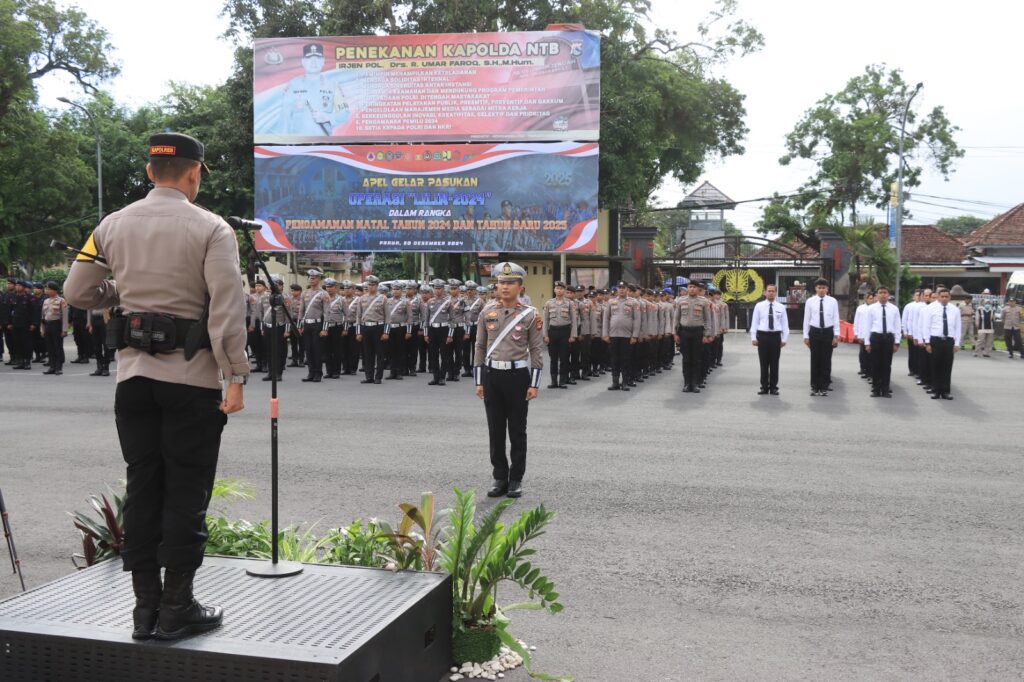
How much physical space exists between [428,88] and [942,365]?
13.5 metres

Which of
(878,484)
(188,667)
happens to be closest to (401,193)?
(878,484)

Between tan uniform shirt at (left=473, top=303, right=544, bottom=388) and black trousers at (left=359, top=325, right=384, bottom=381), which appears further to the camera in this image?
black trousers at (left=359, top=325, right=384, bottom=381)

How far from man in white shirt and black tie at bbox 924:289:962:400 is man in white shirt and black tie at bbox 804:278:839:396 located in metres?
1.53

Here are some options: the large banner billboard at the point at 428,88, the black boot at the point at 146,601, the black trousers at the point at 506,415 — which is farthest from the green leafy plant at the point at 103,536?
the large banner billboard at the point at 428,88

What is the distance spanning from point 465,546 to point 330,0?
93.5 ft

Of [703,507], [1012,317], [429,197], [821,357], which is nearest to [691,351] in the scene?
[821,357]

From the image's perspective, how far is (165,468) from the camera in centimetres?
359

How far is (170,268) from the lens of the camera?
3574 mm

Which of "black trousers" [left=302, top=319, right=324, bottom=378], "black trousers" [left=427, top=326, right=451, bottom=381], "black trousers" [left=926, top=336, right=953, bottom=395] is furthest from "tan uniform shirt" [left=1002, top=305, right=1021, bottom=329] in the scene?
"black trousers" [left=302, top=319, right=324, bottom=378]

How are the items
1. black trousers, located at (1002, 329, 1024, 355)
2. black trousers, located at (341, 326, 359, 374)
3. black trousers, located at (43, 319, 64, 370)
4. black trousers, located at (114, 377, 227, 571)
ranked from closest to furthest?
black trousers, located at (114, 377, 227, 571) → black trousers, located at (43, 319, 64, 370) → black trousers, located at (341, 326, 359, 374) → black trousers, located at (1002, 329, 1024, 355)

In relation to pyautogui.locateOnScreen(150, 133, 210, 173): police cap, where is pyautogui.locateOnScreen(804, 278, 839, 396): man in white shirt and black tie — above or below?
below

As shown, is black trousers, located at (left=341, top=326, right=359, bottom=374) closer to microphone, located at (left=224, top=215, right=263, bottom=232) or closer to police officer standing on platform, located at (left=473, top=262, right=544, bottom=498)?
police officer standing on platform, located at (left=473, top=262, right=544, bottom=498)

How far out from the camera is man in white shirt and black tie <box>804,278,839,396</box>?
16.1m

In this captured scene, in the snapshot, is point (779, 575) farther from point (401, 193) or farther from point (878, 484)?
point (401, 193)
